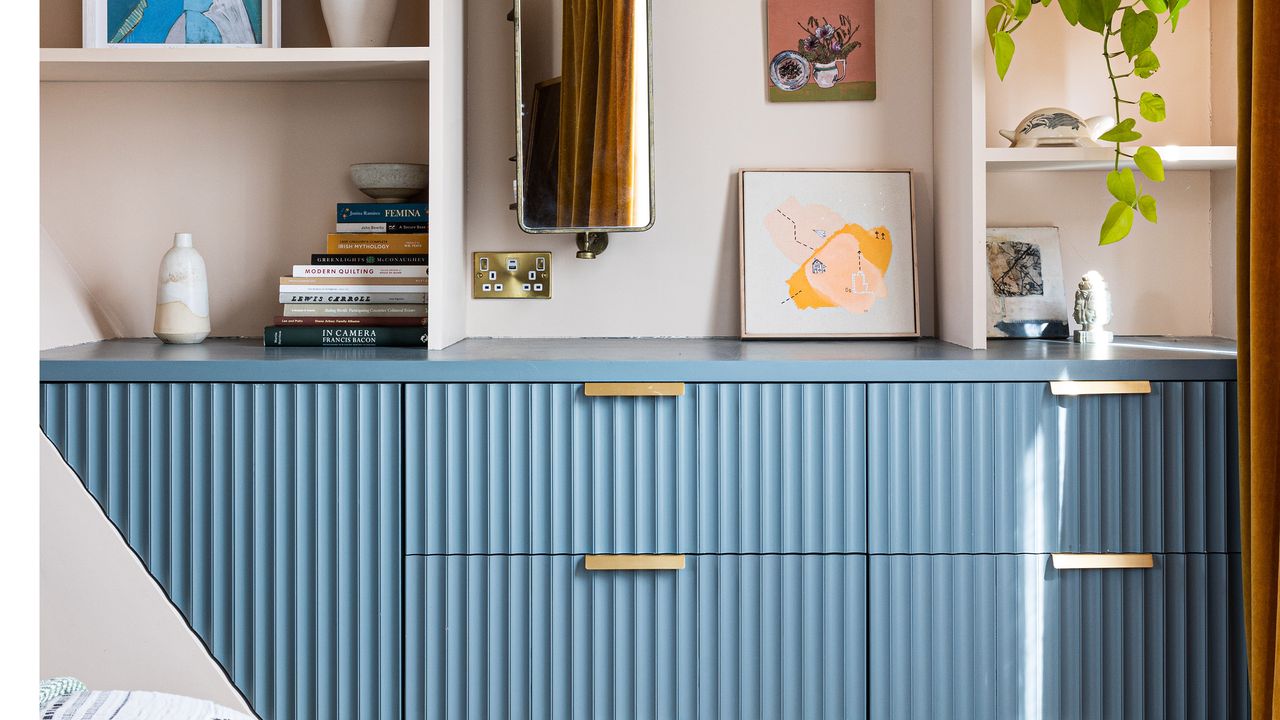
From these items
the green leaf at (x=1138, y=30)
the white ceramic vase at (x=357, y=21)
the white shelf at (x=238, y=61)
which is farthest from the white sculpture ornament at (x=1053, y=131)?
the white ceramic vase at (x=357, y=21)

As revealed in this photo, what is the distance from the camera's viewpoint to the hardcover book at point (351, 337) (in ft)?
5.83

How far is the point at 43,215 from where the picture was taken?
201cm

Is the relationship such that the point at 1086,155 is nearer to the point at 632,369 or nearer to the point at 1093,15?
the point at 1093,15

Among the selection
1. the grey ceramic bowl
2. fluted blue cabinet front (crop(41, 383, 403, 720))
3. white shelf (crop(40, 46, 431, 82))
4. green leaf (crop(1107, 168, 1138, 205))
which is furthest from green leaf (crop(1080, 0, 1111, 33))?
fluted blue cabinet front (crop(41, 383, 403, 720))

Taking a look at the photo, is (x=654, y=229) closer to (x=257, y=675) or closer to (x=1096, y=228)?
(x=1096, y=228)

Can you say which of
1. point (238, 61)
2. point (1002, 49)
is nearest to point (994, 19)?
point (1002, 49)

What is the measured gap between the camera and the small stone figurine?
72.5 inches

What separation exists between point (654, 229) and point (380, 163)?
568 mm

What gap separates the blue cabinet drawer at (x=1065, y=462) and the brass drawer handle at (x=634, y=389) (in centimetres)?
30

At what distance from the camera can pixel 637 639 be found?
4.97 ft

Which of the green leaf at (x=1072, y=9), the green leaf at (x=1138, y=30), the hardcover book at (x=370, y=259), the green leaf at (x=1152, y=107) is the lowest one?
the hardcover book at (x=370, y=259)

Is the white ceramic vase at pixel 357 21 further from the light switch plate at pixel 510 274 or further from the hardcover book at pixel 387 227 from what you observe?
the light switch plate at pixel 510 274

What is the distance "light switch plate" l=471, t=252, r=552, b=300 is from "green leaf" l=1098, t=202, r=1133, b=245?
3.48 ft

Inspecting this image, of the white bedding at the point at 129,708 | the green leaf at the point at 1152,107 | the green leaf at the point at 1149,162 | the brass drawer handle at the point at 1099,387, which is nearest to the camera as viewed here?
the white bedding at the point at 129,708
